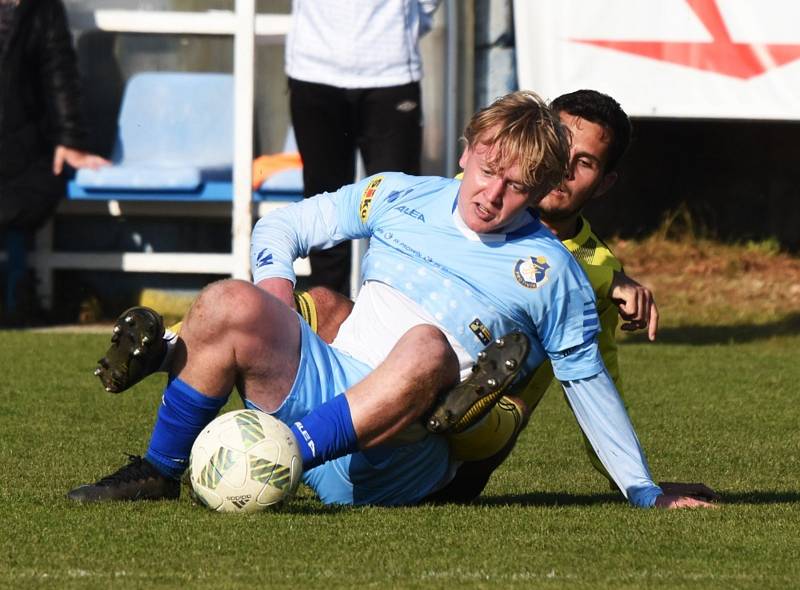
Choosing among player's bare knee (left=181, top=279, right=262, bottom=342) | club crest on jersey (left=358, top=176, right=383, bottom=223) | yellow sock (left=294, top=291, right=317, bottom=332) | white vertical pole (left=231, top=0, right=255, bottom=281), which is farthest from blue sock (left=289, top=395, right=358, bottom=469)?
white vertical pole (left=231, top=0, right=255, bottom=281)

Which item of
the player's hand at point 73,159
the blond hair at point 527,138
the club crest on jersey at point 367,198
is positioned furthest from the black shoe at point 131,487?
the player's hand at point 73,159

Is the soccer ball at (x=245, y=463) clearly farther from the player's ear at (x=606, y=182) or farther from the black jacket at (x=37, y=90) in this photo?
the black jacket at (x=37, y=90)

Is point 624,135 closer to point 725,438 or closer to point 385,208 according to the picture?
point 385,208

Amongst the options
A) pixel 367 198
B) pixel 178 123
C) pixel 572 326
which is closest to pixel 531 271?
pixel 572 326

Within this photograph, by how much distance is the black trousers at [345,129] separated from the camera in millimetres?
8453

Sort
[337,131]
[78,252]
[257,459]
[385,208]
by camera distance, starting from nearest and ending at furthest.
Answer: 1. [257,459]
2. [385,208]
3. [337,131]
4. [78,252]

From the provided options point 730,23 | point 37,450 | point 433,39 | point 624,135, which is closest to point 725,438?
point 624,135

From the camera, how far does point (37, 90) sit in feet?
32.2

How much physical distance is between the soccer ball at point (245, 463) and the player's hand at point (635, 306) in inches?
43.7

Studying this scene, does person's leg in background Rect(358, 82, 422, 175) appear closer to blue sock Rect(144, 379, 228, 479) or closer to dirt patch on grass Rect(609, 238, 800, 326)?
dirt patch on grass Rect(609, 238, 800, 326)

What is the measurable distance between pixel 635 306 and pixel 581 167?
58 centimetres

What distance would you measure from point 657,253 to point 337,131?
387 centimetres

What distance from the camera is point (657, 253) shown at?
1171 cm

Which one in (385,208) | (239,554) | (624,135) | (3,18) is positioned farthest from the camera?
(3,18)
